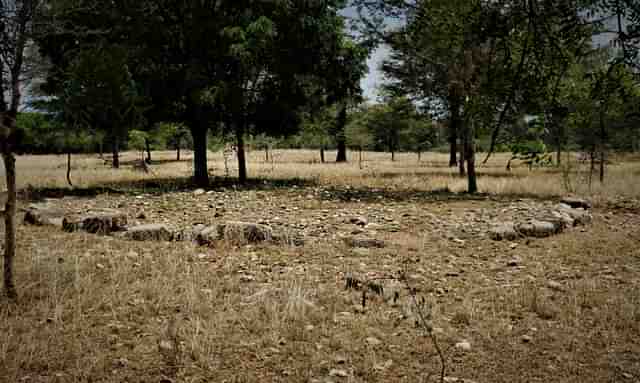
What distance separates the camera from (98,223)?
8391mm

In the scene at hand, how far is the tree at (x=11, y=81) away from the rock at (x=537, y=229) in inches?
306

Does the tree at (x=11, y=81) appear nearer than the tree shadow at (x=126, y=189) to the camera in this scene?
Yes

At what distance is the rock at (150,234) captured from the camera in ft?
25.7

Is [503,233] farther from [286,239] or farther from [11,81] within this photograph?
[11,81]

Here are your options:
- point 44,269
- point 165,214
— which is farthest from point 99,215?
point 44,269

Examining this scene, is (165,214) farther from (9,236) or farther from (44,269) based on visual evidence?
(9,236)

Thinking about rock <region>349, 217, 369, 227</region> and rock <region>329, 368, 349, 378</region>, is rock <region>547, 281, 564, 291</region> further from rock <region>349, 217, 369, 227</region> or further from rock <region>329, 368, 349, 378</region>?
rock <region>349, 217, 369, 227</region>

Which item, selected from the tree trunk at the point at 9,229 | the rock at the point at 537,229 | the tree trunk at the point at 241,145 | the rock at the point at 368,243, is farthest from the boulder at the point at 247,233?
the tree trunk at the point at 241,145

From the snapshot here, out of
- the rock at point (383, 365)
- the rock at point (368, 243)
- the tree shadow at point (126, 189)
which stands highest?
the tree shadow at point (126, 189)

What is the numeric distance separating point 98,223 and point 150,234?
127 centimetres

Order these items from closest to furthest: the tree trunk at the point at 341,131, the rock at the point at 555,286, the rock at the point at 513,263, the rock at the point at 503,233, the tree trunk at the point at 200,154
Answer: the rock at the point at 555,286 → the rock at the point at 513,263 → the rock at the point at 503,233 → the tree trunk at the point at 200,154 → the tree trunk at the point at 341,131

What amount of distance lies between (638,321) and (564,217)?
17.2 feet

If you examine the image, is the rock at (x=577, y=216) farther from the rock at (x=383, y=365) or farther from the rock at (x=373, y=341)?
the rock at (x=383, y=365)

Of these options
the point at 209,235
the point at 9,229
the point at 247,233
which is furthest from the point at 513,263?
the point at 9,229
